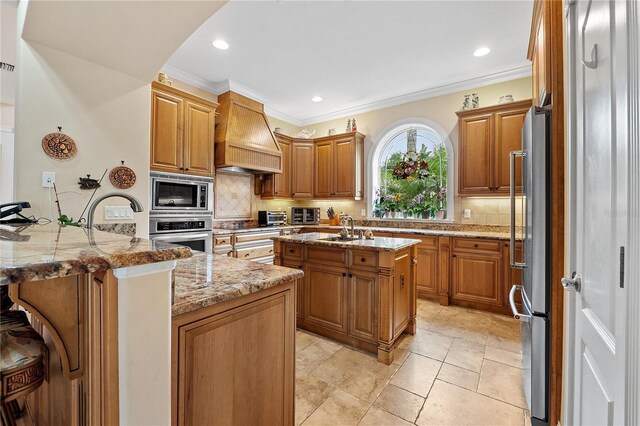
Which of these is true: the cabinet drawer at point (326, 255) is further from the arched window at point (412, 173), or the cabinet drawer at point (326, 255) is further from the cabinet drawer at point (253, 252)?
the arched window at point (412, 173)

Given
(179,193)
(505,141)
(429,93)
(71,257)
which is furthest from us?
(429,93)

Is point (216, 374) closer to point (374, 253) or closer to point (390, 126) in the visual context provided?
point (374, 253)

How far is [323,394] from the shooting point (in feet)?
5.91

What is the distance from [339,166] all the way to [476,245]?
8.42 feet

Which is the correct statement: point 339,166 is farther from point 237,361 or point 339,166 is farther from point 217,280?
point 237,361

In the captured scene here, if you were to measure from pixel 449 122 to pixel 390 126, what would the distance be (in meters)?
0.94

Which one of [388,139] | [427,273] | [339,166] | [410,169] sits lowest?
[427,273]

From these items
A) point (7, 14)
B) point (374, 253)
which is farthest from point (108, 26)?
point (374, 253)

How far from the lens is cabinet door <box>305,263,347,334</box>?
8.04 ft

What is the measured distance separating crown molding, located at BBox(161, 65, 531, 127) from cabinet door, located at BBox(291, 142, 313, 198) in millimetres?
777

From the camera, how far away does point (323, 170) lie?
5180 mm

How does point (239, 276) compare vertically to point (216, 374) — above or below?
above

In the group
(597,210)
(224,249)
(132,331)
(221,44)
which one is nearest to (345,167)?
(224,249)

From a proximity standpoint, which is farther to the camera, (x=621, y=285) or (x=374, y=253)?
(x=374, y=253)
